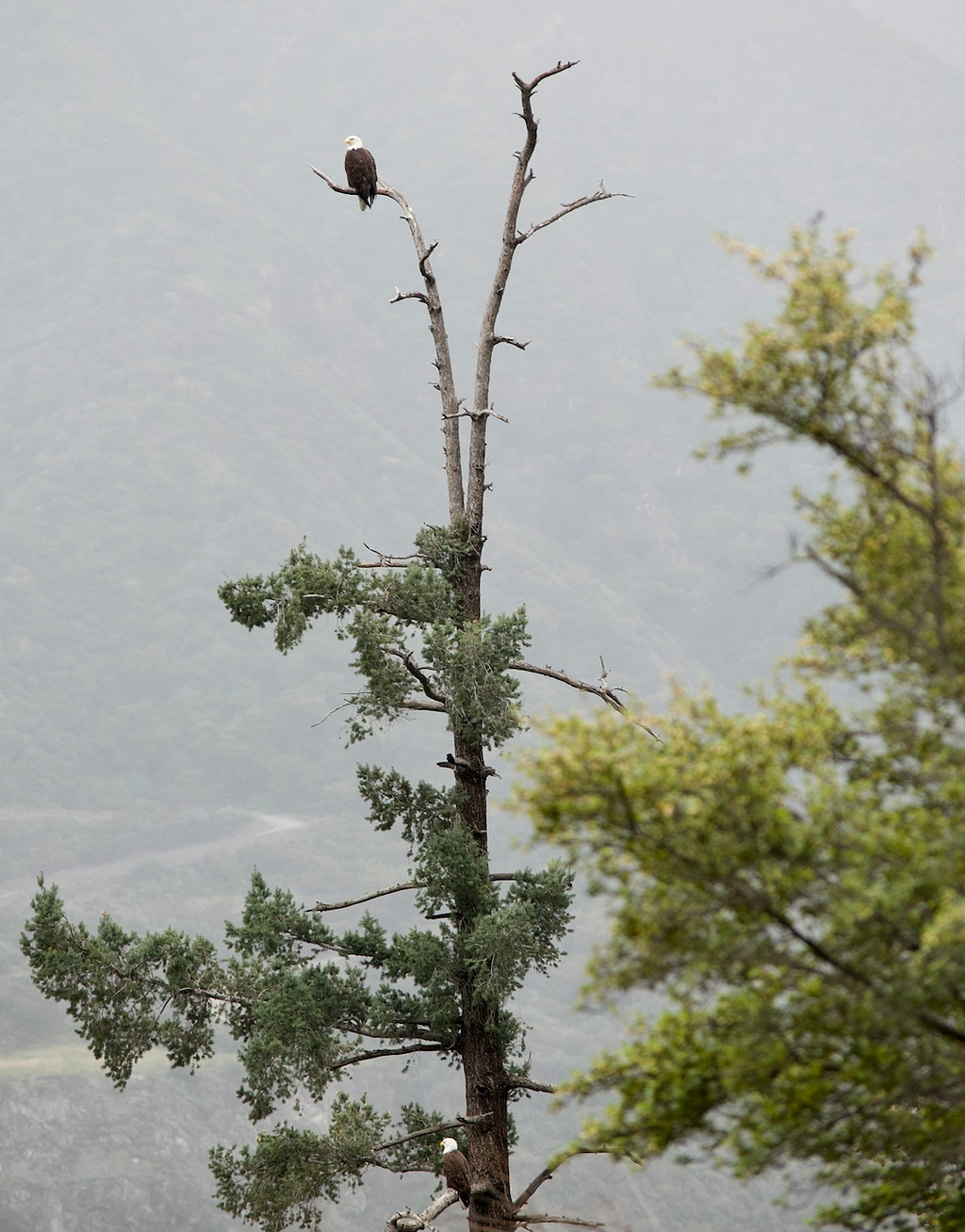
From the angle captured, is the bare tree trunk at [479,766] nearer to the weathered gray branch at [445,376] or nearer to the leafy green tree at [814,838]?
the weathered gray branch at [445,376]

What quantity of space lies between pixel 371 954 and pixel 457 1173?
1.74m

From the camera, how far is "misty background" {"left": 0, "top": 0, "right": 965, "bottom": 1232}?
55906mm

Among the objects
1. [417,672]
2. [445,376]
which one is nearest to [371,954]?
[417,672]

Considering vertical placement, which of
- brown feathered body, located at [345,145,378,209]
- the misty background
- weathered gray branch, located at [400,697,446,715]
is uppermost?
the misty background

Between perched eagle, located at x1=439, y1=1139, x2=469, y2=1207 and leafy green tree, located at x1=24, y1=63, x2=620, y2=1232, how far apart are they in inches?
8.1

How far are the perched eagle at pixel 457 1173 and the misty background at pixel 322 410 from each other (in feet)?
19.7

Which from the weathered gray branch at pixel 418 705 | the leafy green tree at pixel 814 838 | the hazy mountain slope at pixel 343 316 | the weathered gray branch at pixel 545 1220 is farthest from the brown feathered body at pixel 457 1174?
the hazy mountain slope at pixel 343 316

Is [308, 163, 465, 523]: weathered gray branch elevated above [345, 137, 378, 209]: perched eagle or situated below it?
below

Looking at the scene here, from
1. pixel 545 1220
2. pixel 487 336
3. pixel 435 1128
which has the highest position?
pixel 487 336

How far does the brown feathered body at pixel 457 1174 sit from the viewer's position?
896 cm

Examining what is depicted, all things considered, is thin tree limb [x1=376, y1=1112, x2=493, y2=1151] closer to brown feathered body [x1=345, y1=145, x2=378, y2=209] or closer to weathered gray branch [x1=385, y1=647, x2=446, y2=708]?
weathered gray branch [x1=385, y1=647, x2=446, y2=708]

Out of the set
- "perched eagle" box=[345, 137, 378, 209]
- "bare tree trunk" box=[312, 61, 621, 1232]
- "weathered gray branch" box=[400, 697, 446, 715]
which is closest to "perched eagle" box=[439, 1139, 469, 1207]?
"bare tree trunk" box=[312, 61, 621, 1232]

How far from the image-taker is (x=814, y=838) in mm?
4277

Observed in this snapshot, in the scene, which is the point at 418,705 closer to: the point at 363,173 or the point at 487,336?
the point at 487,336
